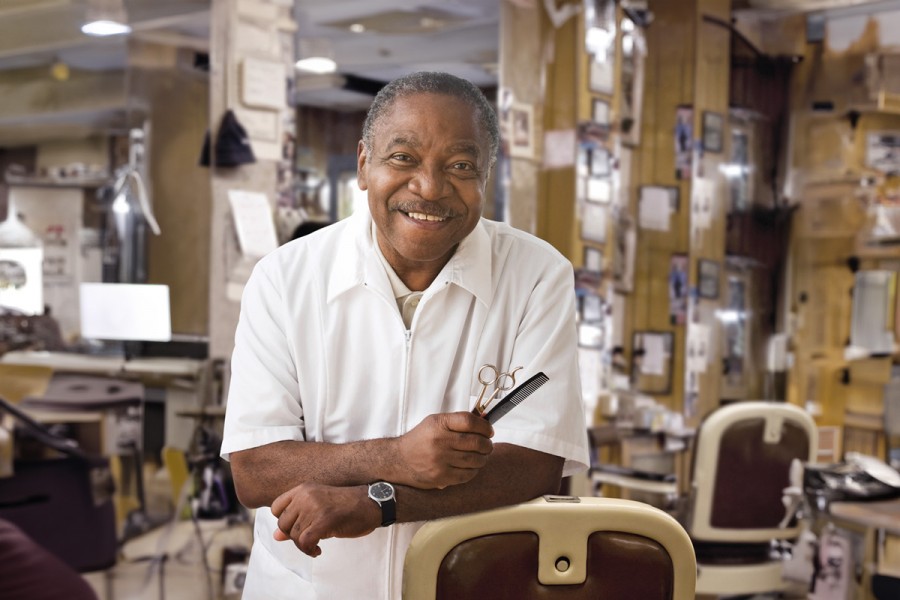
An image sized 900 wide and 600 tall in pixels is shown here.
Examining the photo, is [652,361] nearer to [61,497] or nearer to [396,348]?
[61,497]

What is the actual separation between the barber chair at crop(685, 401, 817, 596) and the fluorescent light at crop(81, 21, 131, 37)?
2.34 meters

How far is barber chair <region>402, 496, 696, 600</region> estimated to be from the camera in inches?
54.2

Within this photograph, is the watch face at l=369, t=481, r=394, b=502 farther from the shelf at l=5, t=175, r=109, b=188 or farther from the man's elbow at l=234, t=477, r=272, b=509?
→ the shelf at l=5, t=175, r=109, b=188

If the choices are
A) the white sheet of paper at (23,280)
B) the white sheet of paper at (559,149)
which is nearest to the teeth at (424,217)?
the white sheet of paper at (23,280)

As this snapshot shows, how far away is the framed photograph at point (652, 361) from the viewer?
561 cm

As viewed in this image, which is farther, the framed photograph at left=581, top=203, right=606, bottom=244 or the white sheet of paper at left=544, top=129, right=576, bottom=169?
the framed photograph at left=581, top=203, right=606, bottom=244

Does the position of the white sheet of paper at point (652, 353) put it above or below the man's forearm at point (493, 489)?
below

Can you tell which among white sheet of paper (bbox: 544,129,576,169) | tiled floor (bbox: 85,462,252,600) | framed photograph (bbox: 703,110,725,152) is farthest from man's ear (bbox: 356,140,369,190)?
framed photograph (bbox: 703,110,725,152)

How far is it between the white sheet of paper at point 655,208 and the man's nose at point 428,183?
4222mm

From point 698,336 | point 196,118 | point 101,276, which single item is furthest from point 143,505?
point 698,336

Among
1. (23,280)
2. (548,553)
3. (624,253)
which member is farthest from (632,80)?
(548,553)

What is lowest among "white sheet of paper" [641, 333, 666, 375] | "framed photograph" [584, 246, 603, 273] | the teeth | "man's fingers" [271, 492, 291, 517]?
"white sheet of paper" [641, 333, 666, 375]

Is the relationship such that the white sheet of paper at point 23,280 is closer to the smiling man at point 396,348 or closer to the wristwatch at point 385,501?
the smiling man at point 396,348

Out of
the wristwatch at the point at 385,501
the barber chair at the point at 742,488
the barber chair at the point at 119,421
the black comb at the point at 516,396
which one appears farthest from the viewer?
the barber chair at the point at 742,488
